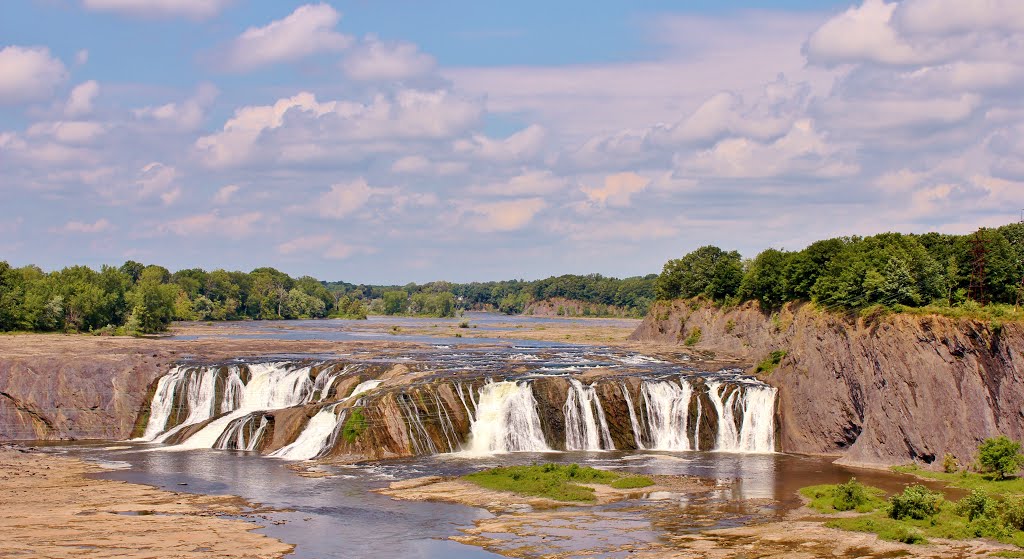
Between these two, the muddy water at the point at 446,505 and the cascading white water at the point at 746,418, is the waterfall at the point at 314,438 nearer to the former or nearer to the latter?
the muddy water at the point at 446,505

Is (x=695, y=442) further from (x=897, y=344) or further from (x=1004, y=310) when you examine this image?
(x=1004, y=310)

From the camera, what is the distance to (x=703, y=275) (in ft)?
418

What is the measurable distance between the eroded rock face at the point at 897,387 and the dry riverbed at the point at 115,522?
3510cm

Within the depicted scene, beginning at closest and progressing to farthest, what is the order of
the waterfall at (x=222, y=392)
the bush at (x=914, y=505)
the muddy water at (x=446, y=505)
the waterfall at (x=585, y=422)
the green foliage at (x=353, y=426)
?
1. the muddy water at (x=446, y=505)
2. the bush at (x=914, y=505)
3. the green foliage at (x=353, y=426)
4. the waterfall at (x=585, y=422)
5. the waterfall at (x=222, y=392)

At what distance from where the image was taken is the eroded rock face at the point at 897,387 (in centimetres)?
5234

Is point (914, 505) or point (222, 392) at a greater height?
point (222, 392)

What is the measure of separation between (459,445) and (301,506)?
697 inches

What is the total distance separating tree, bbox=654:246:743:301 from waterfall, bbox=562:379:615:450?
5703 cm

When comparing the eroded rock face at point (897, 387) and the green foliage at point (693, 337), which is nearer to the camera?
the eroded rock face at point (897, 387)

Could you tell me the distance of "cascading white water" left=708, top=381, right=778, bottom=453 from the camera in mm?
63781

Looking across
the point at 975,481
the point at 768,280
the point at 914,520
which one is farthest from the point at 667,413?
the point at 768,280

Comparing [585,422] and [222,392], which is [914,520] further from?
[222,392]

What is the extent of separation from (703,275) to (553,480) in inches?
3211

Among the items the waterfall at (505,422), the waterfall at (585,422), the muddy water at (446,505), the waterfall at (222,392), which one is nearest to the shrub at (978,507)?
the muddy water at (446,505)
